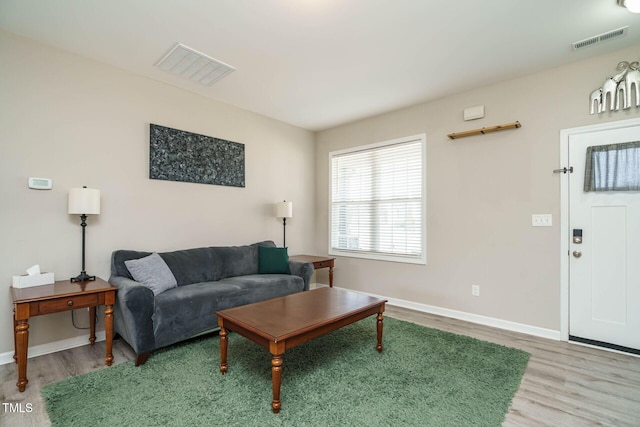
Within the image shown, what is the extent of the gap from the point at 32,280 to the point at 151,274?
0.83 meters

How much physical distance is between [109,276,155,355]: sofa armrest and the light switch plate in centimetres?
369

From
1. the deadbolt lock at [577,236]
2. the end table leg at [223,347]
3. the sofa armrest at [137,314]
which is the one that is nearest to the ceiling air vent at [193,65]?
the sofa armrest at [137,314]

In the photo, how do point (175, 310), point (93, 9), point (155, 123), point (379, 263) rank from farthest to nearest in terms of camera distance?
point (379, 263), point (155, 123), point (175, 310), point (93, 9)

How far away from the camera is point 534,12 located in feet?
7.35

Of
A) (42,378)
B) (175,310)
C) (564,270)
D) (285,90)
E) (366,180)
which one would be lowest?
(42,378)

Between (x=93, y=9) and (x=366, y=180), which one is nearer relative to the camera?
(x=93, y=9)

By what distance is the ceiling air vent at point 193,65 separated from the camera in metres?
2.80

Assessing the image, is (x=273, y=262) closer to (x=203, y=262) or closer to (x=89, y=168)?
(x=203, y=262)

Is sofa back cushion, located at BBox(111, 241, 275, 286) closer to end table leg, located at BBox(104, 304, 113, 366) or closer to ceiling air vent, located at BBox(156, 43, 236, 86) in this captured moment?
end table leg, located at BBox(104, 304, 113, 366)

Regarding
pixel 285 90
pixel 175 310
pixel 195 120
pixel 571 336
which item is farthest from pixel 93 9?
pixel 571 336

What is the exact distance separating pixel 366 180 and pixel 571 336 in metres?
2.95

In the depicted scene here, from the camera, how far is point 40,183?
2672 mm

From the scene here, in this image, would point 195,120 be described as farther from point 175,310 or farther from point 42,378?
point 42,378

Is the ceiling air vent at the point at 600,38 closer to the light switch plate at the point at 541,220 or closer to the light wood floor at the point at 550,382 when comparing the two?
the light switch plate at the point at 541,220
